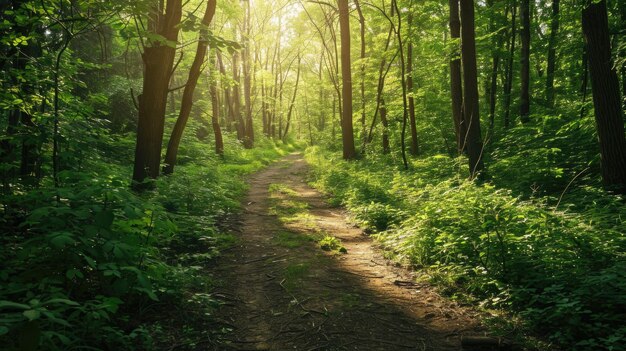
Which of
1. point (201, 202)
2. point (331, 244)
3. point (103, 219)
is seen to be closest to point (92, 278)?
point (103, 219)

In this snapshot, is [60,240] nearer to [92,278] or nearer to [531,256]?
[92,278]

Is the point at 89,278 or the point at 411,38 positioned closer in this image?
the point at 89,278

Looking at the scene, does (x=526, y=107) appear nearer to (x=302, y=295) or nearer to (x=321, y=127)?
(x=302, y=295)

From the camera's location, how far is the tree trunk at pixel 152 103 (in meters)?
7.76

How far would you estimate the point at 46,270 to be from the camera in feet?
10.2

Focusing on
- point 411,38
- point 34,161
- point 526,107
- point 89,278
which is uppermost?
point 411,38

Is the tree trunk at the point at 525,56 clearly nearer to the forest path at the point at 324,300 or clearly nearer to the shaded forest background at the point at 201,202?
the shaded forest background at the point at 201,202

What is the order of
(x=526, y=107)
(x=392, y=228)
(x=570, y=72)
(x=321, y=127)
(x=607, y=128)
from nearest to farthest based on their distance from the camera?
1. (x=607, y=128)
2. (x=392, y=228)
3. (x=526, y=107)
4. (x=570, y=72)
5. (x=321, y=127)

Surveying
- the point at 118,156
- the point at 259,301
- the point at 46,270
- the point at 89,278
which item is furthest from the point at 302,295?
the point at 118,156

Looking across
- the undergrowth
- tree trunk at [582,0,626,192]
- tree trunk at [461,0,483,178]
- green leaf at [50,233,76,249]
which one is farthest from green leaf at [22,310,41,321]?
tree trunk at [461,0,483,178]

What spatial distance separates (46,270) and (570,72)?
17.9 metres

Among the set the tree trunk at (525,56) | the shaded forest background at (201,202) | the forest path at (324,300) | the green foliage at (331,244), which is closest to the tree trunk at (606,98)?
the shaded forest background at (201,202)

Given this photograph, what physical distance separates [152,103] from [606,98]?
888 cm

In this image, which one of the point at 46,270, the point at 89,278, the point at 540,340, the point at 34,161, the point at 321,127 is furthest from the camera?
the point at 321,127
